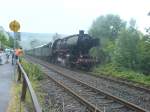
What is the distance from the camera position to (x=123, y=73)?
29062 mm

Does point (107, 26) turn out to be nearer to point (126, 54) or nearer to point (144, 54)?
point (126, 54)

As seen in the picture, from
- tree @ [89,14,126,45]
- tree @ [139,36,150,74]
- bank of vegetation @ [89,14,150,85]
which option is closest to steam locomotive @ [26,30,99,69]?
bank of vegetation @ [89,14,150,85]

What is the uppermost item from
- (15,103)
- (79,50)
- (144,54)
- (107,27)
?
(107,27)

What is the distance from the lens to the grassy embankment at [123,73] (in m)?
24.7

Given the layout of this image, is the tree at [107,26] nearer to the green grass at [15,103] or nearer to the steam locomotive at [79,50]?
the steam locomotive at [79,50]

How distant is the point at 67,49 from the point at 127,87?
56.6 feet

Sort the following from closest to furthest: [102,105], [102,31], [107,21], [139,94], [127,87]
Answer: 1. [102,105]
2. [139,94]
3. [127,87]
4. [102,31]
5. [107,21]

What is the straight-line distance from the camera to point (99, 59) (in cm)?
3847

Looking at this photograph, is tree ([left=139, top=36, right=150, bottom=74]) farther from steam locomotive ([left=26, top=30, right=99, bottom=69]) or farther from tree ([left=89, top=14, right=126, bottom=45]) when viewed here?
tree ([left=89, top=14, right=126, bottom=45])

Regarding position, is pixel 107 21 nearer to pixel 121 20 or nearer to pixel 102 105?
pixel 121 20

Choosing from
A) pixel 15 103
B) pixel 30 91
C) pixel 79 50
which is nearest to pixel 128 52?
pixel 79 50

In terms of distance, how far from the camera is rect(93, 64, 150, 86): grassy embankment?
24.7m

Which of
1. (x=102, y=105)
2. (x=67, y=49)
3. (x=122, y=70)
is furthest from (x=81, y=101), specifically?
(x=67, y=49)

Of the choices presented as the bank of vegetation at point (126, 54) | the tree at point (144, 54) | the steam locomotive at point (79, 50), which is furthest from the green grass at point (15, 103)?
the steam locomotive at point (79, 50)
